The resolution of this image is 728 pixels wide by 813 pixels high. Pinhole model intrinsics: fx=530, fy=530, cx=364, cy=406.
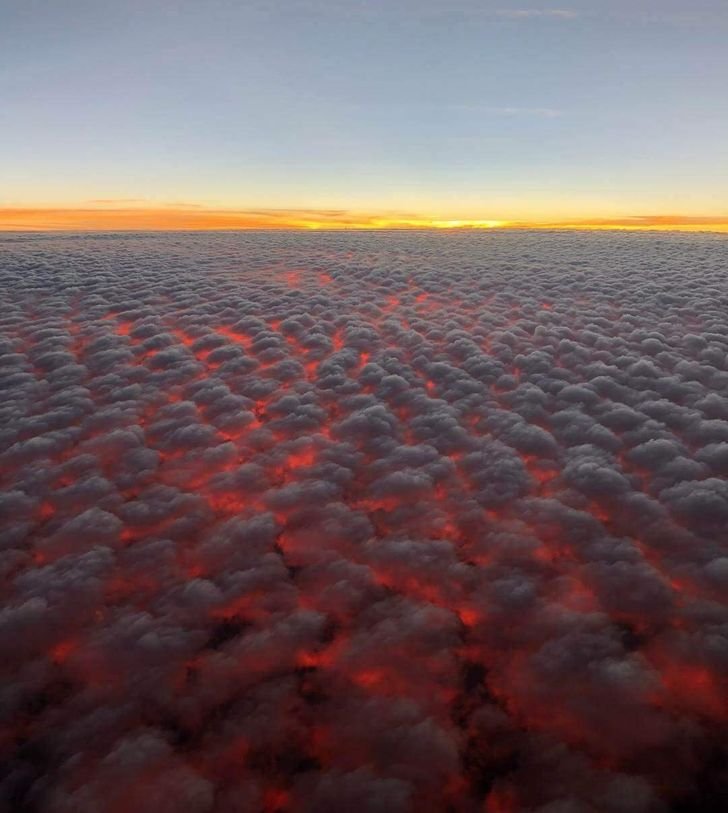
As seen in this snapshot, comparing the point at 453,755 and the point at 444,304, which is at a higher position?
the point at 444,304

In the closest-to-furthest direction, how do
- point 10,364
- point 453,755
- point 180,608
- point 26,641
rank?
point 453,755
point 26,641
point 180,608
point 10,364

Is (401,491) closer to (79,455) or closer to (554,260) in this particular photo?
(79,455)

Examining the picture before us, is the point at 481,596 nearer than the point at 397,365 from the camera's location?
Yes

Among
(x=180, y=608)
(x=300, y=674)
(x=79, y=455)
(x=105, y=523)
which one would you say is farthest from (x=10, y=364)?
(x=300, y=674)

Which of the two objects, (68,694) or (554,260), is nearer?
(68,694)

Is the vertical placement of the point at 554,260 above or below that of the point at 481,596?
above

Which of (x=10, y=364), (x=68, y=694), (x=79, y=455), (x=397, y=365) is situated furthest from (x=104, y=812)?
(x=10, y=364)

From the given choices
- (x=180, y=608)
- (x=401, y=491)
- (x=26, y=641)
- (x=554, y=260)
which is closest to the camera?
(x=26, y=641)

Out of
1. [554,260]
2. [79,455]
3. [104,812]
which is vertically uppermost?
[554,260]

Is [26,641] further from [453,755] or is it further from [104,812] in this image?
[453,755]

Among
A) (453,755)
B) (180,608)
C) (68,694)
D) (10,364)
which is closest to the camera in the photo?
(453,755)
